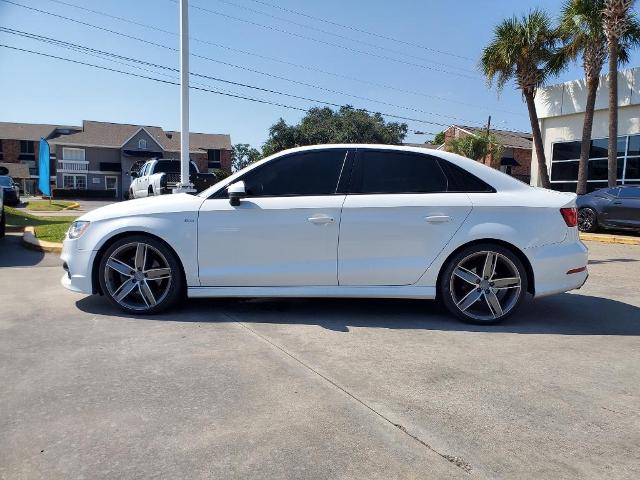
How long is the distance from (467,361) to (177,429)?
2136mm

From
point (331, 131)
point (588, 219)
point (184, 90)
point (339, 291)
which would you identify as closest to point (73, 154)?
point (331, 131)

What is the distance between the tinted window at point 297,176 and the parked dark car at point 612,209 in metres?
11.6

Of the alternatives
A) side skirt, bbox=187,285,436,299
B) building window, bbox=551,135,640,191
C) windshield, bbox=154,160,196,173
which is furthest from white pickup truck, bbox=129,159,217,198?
building window, bbox=551,135,640,191

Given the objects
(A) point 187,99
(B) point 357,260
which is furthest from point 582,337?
(A) point 187,99

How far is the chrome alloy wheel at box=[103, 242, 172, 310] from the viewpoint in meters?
4.87

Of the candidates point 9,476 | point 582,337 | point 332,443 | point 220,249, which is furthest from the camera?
point 220,249

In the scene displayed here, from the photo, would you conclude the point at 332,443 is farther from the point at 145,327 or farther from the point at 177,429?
the point at 145,327

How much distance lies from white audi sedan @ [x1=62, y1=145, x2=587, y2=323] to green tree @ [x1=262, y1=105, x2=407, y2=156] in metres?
47.5

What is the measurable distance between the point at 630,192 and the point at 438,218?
11469 millimetres

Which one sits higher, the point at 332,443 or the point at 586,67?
the point at 586,67

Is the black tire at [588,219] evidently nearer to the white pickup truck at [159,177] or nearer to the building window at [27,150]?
the white pickup truck at [159,177]

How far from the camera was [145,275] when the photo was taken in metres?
4.89

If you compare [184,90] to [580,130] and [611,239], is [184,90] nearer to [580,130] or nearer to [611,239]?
[611,239]

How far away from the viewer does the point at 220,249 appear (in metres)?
4.79
